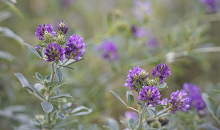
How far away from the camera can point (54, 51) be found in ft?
2.88

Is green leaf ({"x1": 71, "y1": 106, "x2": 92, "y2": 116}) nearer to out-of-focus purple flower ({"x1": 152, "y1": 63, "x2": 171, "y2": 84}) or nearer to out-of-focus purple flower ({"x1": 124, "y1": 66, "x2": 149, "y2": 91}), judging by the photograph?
out-of-focus purple flower ({"x1": 124, "y1": 66, "x2": 149, "y2": 91})

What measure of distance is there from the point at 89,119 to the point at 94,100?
0.23 metres

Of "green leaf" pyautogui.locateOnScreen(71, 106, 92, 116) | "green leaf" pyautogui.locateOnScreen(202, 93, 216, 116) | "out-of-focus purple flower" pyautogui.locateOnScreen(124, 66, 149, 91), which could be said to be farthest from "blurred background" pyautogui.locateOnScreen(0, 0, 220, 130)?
"out-of-focus purple flower" pyautogui.locateOnScreen(124, 66, 149, 91)

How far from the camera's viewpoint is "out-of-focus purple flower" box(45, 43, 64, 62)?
0.88 m

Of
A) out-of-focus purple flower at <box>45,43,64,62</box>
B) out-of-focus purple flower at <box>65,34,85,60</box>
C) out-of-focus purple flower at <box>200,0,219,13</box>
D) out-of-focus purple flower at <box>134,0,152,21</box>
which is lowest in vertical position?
out-of-focus purple flower at <box>45,43,64,62</box>

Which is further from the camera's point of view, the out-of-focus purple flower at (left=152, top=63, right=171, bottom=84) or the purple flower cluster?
the purple flower cluster

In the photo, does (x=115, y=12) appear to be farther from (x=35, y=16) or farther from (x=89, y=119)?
(x=35, y=16)

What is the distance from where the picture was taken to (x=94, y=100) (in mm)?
2154

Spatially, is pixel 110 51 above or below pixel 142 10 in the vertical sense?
below

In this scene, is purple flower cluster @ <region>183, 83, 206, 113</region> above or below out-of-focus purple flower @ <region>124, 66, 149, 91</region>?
above

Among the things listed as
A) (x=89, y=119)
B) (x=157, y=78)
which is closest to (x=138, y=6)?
(x=89, y=119)

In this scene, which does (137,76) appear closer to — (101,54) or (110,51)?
(110,51)

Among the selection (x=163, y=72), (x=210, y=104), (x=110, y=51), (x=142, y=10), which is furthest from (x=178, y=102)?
(x=142, y=10)

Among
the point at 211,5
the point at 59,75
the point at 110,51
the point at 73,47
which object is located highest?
the point at 211,5
